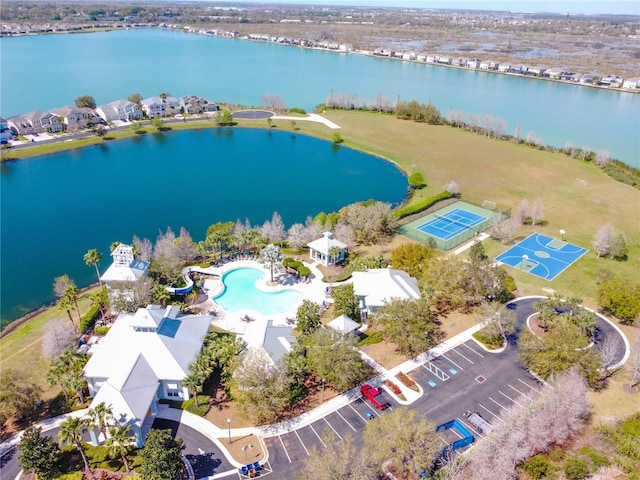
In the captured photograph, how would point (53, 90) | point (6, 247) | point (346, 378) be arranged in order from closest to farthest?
point (346, 378) < point (6, 247) < point (53, 90)

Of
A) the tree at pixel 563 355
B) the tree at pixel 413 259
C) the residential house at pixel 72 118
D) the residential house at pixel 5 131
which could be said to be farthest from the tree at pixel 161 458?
the residential house at pixel 72 118

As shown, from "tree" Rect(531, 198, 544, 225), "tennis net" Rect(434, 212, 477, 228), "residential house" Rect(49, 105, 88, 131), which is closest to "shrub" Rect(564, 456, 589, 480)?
"tennis net" Rect(434, 212, 477, 228)

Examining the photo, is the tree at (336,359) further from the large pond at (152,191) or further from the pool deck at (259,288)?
the large pond at (152,191)

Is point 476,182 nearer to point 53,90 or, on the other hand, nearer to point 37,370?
point 37,370

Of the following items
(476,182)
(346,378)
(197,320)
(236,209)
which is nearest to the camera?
(346,378)

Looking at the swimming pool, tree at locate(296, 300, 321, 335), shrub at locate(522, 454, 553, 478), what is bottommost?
the swimming pool

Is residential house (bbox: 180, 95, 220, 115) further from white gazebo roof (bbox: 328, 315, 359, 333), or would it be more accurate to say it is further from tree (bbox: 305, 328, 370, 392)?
tree (bbox: 305, 328, 370, 392)

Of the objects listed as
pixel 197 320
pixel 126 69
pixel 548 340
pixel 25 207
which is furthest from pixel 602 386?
pixel 126 69

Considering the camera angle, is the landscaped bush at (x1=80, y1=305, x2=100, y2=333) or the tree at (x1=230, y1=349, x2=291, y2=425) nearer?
the tree at (x1=230, y1=349, x2=291, y2=425)
